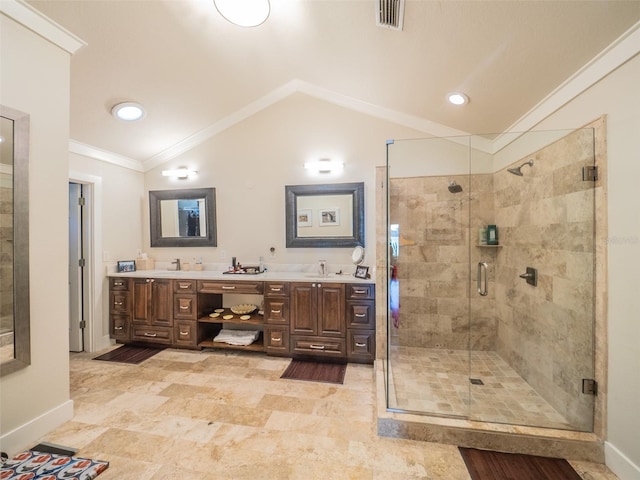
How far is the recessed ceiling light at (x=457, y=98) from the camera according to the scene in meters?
2.45

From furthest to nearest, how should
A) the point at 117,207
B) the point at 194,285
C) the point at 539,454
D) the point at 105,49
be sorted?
the point at 117,207 → the point at 194,285 → the point at 105,49 → the point at 539,454

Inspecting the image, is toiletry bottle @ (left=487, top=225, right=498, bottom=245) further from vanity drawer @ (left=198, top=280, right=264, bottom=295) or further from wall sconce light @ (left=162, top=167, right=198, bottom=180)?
wall sconce light @ (left=162, top=167, right=198, bottom=180)

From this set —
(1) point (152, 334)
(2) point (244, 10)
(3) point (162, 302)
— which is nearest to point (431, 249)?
(2) point (244, 10)

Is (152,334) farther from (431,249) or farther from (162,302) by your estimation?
(431,249)

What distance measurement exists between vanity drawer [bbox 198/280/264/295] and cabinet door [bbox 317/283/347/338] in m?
0.69

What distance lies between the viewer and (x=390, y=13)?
1.80 metres

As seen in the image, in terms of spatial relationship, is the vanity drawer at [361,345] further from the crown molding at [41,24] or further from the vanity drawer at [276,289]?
the crown molding at [41,24]

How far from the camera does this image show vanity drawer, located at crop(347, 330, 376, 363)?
9.28ft

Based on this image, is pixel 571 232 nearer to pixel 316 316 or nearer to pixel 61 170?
pixel 316 316

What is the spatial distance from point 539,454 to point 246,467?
5.85 ft

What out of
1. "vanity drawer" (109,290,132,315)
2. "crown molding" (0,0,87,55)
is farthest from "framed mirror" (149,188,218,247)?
"crown molding" (0,0,87,55)

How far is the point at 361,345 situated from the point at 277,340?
0.91 meters

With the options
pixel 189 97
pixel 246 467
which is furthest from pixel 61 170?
pixel 246 467

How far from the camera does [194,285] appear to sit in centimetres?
316
